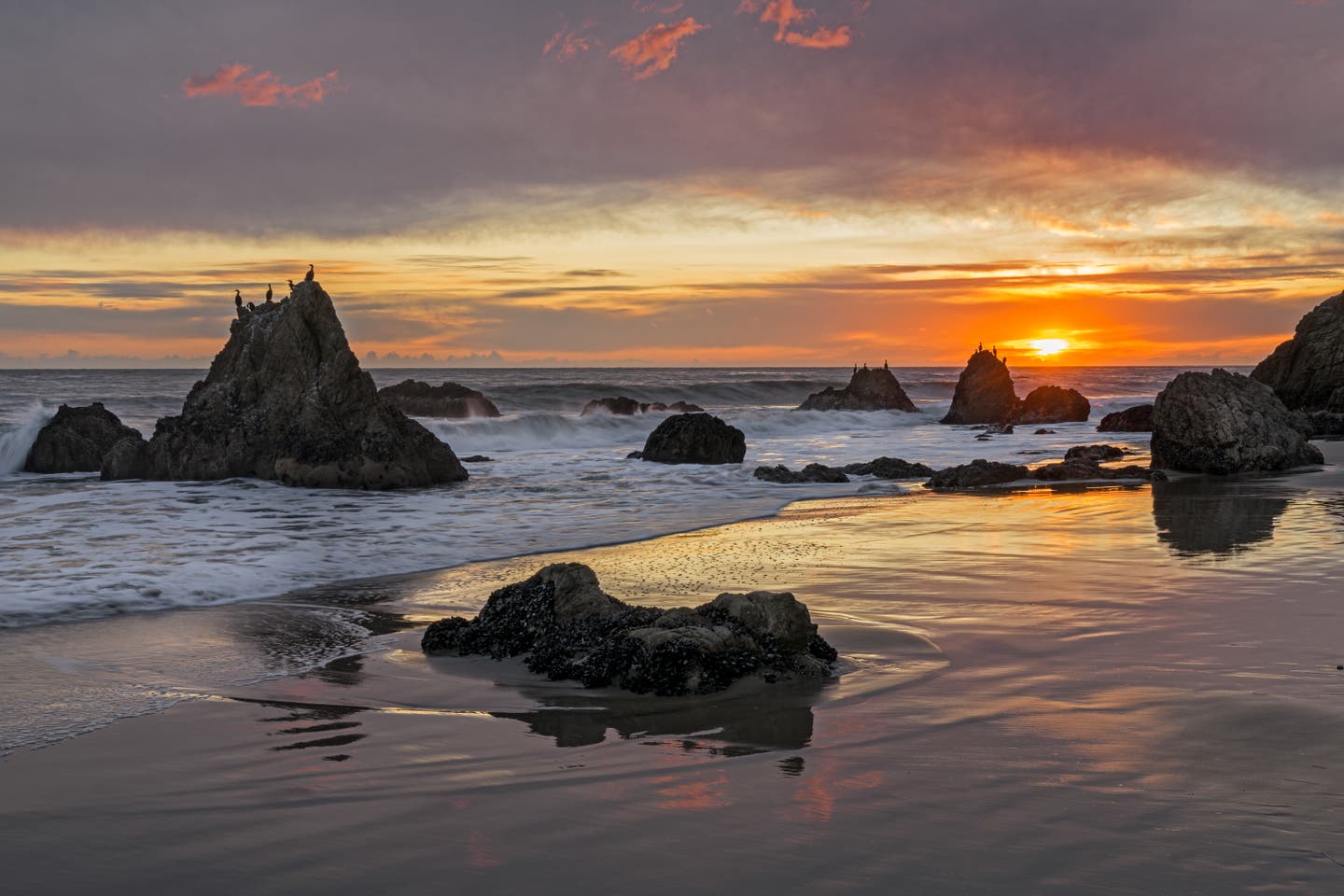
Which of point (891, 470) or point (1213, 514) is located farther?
point (891, 470)

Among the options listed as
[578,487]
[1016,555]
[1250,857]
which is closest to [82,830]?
[1250,857]

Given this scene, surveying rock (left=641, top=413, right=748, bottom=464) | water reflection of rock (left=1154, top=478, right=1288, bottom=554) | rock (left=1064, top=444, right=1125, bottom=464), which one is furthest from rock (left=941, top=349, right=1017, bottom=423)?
water reflection of rock (left=1154, top=478, right=1288, bottom=554)

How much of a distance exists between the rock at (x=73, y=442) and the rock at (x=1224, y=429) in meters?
18.8

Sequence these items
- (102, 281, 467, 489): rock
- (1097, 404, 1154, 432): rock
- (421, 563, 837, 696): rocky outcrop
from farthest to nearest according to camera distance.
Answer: (1097, 404, 1154, 432): rock < (102, 281, 467, 489): rock < (421, 563, 837, 696): rocky outcrop

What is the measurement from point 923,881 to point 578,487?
53.8 ft

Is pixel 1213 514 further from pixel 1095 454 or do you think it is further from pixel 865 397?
pixel 865 397

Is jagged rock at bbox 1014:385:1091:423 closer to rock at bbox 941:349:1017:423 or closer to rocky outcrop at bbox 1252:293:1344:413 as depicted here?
rock at bbox 941:349:1017:423

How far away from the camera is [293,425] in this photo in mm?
19156

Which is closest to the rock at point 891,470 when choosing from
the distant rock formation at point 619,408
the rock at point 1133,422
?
the rock at point 1133,422

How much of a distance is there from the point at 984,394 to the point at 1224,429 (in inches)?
1099

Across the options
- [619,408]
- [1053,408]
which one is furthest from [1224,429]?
[619,408]

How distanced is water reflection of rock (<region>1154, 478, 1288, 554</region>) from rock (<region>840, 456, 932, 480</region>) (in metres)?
4.35

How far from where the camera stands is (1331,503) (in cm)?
1391

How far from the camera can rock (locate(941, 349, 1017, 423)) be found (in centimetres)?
4531
